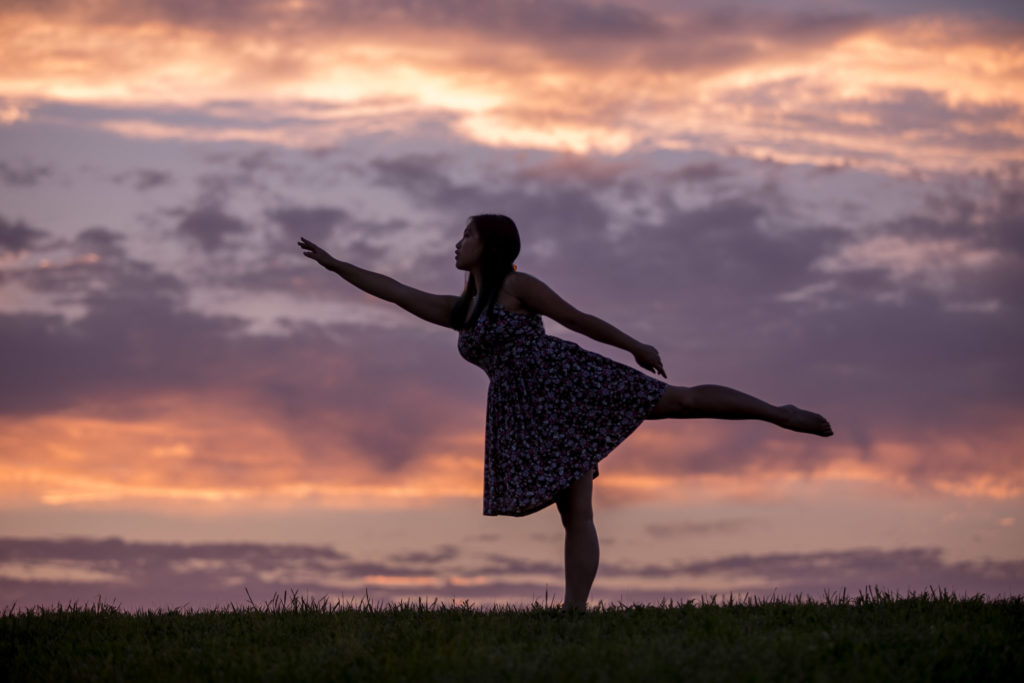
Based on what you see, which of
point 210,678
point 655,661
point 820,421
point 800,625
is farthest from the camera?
point 820,421

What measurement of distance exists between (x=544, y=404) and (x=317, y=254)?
2640mm

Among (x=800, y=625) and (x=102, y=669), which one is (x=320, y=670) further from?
(x=800, y=625)

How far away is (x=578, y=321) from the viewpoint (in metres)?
9.98

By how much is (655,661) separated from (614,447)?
7.62 ft

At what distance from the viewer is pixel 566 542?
10.1 meters

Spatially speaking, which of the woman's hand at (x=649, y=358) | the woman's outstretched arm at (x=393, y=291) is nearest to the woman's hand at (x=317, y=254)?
the woman's outstretched arm at (x=393, y=291)

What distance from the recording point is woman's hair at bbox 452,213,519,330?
1013cm

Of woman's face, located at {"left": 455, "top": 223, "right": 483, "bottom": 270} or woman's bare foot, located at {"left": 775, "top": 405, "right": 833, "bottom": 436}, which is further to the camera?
woman's bare foot, located at {"left": 775, "top": 405, "right": 833, "bottom": 436}

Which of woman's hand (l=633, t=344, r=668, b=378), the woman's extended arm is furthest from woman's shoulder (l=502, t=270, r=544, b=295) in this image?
woman's hand (l=633, t=344, r=668, b=378)

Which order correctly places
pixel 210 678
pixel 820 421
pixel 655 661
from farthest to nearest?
pixel 820 421 → pixel 210 678 → pixel 655 661

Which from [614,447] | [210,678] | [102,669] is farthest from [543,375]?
[102,669]

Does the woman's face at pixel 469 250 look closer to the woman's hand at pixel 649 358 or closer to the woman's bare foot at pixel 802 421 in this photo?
the woman's hand at pixel 649 358

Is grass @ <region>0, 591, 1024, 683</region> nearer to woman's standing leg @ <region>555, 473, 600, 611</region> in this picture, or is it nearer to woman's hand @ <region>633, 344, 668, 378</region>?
woman's standing leg @ <region>555, 473, 600, 611</region>

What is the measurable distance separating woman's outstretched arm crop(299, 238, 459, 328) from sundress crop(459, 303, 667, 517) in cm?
43
